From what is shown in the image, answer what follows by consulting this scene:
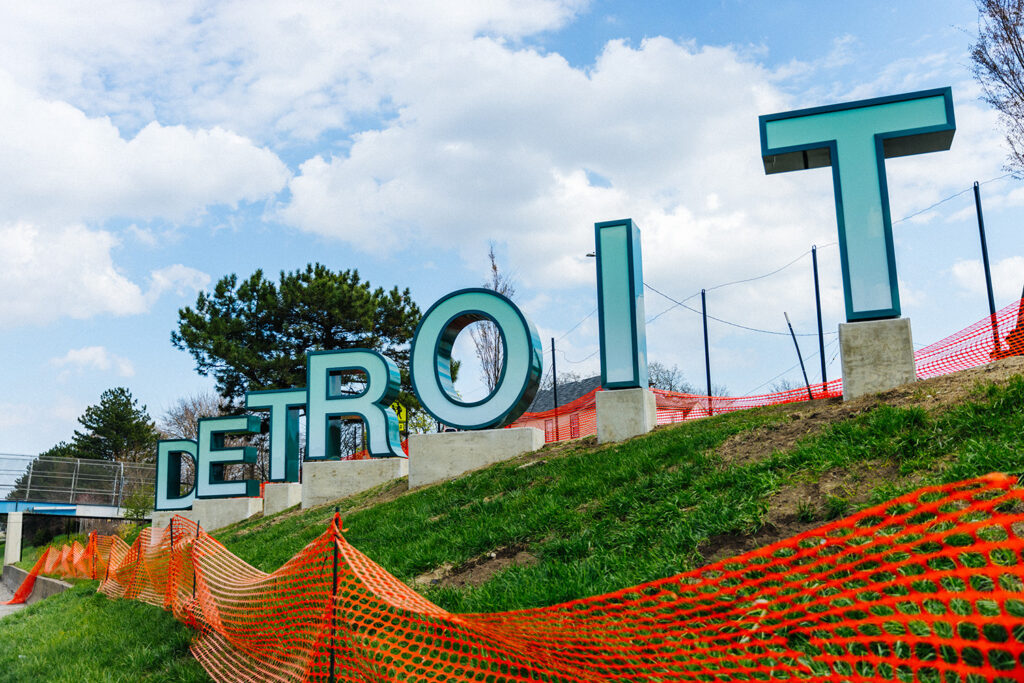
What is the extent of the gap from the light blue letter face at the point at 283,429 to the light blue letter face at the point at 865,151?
14234mm

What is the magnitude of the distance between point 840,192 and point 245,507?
18052 mm

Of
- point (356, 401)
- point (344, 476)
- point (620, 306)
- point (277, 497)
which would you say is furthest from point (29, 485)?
point (620, 306)

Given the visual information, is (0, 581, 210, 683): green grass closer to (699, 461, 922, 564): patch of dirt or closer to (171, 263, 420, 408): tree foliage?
(699, 461, 922, 564): patch of dirt

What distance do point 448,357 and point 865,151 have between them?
8209 mm

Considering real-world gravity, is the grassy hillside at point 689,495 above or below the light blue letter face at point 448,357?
below

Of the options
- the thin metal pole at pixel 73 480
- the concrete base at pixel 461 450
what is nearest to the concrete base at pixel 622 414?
the concrete base at pixel 461 450

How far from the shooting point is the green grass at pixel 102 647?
554 cm

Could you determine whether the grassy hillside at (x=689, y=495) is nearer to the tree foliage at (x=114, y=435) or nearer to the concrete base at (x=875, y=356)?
the concrete base at (x=875, y=356)

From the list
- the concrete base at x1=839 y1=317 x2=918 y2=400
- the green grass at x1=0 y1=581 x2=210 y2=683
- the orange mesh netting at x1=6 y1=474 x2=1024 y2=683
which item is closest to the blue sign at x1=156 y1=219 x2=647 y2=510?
the concrete base at x1=839 y1=317 x2=918 y2=400

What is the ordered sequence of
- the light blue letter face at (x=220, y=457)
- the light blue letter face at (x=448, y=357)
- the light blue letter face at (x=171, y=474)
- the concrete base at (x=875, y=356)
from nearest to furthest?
the concrete base at (x=875, y=356)
the light blue letter face at (x=448, y=357)
the light blue letter face at (x=220, y=457)
the light blue letter face at (x=171, y=474)

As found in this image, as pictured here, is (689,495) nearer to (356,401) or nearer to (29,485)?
(356,401)

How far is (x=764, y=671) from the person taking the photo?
10.2 feet

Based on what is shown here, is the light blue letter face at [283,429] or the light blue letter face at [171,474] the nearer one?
the light blue letter face at [283,429]

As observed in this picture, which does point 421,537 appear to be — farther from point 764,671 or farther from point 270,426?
point 270,426
